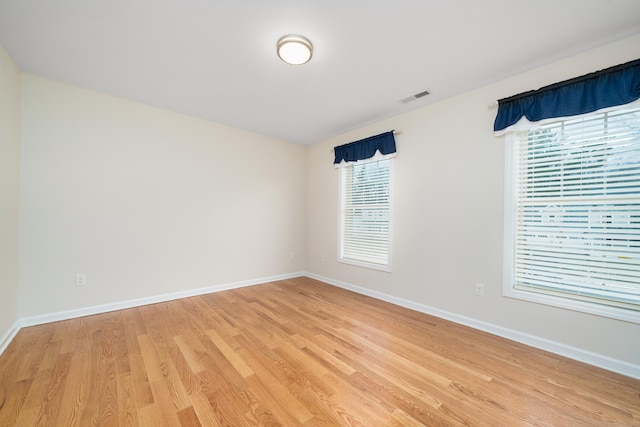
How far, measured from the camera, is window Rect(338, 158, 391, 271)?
12.0 feet

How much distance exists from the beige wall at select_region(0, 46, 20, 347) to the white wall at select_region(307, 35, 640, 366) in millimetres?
3890

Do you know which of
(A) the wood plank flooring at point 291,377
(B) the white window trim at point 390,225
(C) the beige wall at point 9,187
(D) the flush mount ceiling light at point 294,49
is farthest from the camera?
(B) the white window trim at point 390,225

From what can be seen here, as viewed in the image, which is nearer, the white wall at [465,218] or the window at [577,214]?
the window at [577,214]

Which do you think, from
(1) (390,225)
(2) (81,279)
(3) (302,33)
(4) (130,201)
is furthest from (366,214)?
(2) (81,279)

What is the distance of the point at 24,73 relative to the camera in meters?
2.51

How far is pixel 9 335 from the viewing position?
225cm

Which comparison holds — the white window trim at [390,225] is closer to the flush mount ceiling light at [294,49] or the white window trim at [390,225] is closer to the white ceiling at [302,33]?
the white ceiling at [302,33]

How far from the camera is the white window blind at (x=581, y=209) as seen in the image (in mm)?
1921

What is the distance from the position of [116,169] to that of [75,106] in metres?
0.76

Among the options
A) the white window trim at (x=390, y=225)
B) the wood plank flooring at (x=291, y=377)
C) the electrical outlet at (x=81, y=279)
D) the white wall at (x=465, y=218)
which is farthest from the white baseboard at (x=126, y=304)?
the white wall at (x=465, y=218)

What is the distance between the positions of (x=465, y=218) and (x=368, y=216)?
1.42 meters

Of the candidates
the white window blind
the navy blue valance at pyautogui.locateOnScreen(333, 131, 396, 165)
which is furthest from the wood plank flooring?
the navy blue valance at pyautogui.locateOnScreen(333, 131, 396, 165)

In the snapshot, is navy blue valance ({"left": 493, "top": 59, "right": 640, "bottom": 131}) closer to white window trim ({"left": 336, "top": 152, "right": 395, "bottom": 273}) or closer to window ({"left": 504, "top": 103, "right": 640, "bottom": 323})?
window ({"left": 504, "top": 103, "right": 640, "bottom": 323})

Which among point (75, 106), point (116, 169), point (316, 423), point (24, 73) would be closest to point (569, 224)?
point (316, 423)
